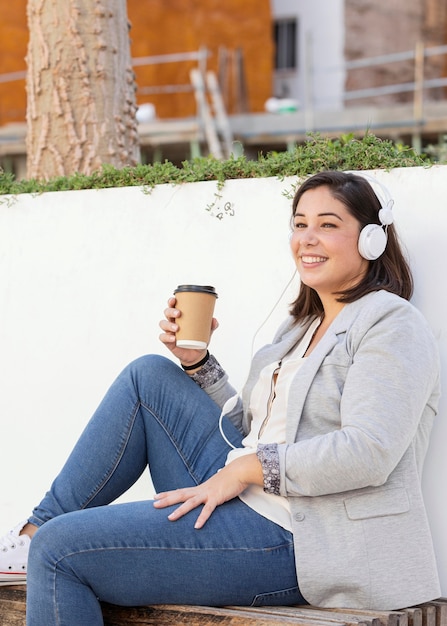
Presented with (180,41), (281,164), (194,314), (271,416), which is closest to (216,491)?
(271,416)

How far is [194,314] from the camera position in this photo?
8.73ft

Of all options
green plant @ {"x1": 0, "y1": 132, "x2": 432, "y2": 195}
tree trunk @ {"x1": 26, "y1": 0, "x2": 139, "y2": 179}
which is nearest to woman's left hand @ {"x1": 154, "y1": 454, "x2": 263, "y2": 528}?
green plant @ {"x1": 0, "y1": 132, "x2": 432, "y2": 195}

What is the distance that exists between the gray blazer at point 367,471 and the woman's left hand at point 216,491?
9 cm

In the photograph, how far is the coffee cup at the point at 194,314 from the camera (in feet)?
8.66

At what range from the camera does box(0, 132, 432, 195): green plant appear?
318cm

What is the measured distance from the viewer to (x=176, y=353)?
9.36 ft

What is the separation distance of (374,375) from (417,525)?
39 cm

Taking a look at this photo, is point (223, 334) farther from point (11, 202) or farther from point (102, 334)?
point (11, 202)

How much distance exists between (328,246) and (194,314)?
0.40 meters

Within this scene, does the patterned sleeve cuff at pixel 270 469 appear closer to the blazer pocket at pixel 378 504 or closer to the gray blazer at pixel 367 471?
the gray blazer at pixel 367 471

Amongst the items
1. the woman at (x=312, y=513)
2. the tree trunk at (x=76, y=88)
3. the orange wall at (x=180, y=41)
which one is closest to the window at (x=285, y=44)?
the orange wall at (x=180, y=41)

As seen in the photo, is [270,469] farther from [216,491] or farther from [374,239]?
[374,239]

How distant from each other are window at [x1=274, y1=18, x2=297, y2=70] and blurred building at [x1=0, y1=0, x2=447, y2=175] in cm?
2

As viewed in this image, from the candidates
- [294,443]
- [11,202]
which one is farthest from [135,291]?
[294,443]
